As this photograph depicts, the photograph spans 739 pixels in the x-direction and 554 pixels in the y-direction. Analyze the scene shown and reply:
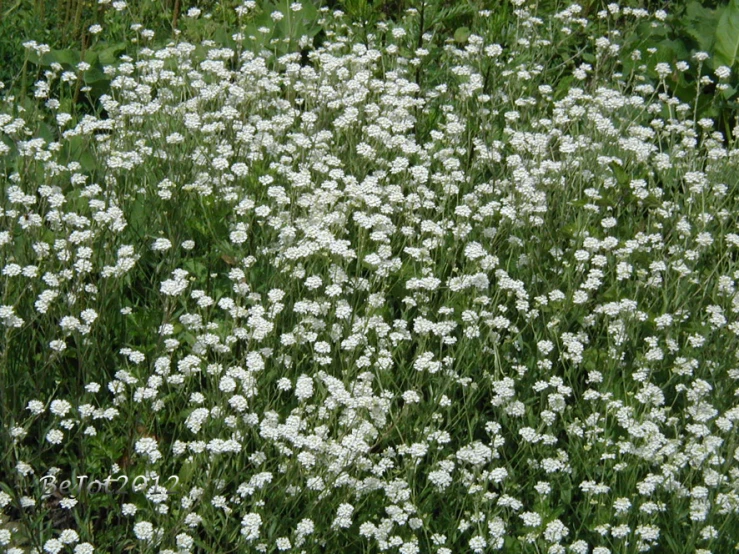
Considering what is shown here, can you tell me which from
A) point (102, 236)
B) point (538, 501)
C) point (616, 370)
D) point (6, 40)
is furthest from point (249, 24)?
point (538, 501)

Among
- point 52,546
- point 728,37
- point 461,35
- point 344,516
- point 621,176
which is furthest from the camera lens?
point 461,35

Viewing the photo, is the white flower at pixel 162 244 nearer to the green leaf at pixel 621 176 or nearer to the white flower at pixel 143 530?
the white flower at pixel 143 530

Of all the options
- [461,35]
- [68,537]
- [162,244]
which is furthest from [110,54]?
[68,537]

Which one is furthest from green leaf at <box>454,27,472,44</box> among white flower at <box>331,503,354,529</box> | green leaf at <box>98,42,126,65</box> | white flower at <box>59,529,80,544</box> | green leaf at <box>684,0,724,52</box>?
white flower at <box>59,529,80,544</box>

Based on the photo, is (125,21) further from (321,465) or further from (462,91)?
(321,465)

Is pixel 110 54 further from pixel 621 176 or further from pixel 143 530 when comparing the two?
pixel 143 530

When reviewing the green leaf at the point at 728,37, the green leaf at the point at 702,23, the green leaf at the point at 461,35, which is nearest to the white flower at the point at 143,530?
the green leaf at the point at 461,35
